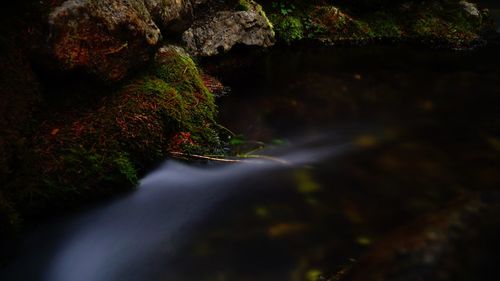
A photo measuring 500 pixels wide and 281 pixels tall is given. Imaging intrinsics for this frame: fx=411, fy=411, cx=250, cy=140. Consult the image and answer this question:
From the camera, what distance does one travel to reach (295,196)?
378cm

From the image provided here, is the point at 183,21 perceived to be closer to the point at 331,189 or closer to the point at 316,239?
the point at 331,189

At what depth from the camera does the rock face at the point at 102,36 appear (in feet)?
12.9

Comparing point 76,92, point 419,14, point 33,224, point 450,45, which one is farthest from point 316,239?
point 419,14

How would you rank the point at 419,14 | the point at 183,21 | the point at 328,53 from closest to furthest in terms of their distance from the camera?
the point at 183,21 < the point at 328,53 < the point at 419,14

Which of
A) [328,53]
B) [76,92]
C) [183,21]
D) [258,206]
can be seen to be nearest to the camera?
[258,206]

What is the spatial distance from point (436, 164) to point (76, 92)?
3822 millimetres

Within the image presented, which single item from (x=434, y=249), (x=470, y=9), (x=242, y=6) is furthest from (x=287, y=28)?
(x=434, y=249)

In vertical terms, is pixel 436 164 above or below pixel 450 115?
below

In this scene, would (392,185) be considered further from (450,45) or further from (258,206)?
(450,45)

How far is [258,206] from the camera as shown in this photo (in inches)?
144

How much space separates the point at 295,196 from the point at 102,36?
257 cm

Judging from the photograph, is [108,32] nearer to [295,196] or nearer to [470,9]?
[295,196]

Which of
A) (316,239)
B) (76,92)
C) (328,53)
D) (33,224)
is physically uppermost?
(328,53)

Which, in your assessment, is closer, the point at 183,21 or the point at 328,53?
the point at 183,21
